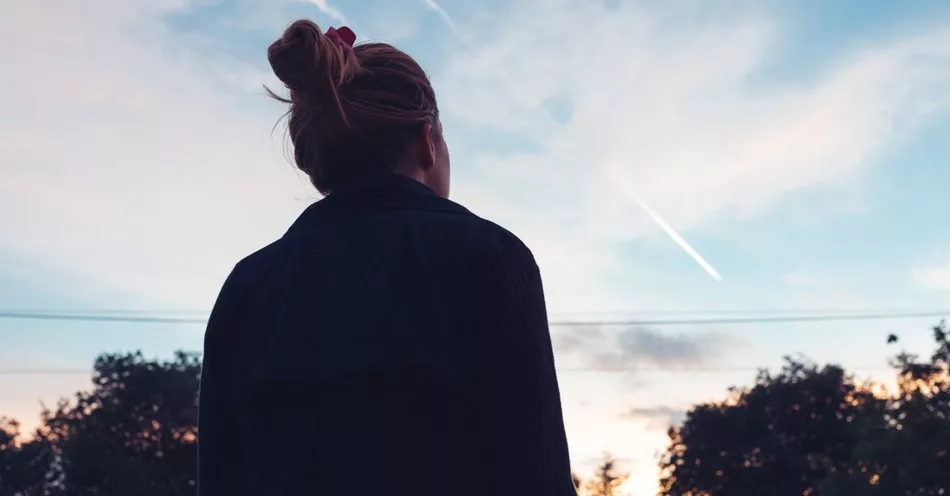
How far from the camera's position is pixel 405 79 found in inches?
64.9

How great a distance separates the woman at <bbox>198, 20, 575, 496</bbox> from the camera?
136 centimetres

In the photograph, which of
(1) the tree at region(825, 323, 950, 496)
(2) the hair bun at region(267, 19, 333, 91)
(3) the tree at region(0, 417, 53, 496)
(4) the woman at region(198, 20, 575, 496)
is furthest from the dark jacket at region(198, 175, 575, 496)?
(3) the tree at region(0, 417, 53, 496)

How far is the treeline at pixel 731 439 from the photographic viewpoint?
3925cm

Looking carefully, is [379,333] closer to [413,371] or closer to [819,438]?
[413,371]

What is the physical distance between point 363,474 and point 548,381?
30cm

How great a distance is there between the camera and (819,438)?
162 feet

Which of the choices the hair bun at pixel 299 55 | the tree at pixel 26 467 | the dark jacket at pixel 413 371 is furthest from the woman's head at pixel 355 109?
the tree at pixel 26 467

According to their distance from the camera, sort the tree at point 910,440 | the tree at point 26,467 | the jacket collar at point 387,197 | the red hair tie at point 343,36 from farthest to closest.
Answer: the tree at point 26,467
the tree at point 910,440
the red hair tie at point 343,36
the jacket collar at point 387,197

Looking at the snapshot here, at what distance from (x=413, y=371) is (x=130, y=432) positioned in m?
48.1

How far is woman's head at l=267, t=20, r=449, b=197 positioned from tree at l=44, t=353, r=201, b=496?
145 ft

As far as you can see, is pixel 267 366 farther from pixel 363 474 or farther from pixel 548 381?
pixel 548 381

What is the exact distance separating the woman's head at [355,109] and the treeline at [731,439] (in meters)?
41.0

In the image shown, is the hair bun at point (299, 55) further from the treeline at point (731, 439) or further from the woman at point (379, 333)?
the treeline at point (731, 439)

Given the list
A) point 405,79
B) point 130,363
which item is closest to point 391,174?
point 405,79
